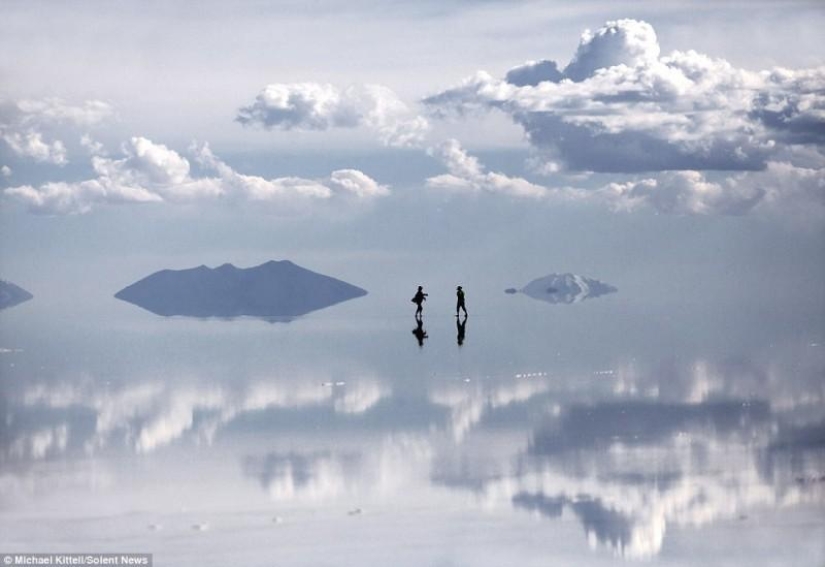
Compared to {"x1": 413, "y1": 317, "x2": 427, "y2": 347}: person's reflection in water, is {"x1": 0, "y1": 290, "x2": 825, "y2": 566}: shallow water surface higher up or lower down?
lower down

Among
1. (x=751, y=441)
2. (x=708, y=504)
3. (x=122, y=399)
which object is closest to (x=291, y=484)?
(x=708, y=504)

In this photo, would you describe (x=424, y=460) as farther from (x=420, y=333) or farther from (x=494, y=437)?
(x=420, y=333)

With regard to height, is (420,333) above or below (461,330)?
below

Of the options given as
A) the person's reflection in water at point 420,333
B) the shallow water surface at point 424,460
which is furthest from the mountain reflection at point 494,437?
the person's reflection in water at point 420,333

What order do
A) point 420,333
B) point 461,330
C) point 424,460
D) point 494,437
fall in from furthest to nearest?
1. point 461,330
2. point 420,333
3. point 494,437
4. point 424,460

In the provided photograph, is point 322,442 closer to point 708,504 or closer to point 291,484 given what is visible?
point 291,484

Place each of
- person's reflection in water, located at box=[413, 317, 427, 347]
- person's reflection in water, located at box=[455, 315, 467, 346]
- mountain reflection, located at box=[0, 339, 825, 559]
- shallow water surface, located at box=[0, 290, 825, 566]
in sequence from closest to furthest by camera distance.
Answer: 1. shallow water surface, located at box=[0, 290, 825, 566]
2. mountain reflection, located at box=[0, 339, 825, 559]
3. person's reflection in water, located at box=[413, 317, 427, 347]
4. person's reflection in water, located at box=[455, 315, 467, 346]

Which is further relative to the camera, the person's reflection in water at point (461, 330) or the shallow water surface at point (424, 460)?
the person's reflection in water at point (461, 330)

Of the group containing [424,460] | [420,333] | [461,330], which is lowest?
[424,460]

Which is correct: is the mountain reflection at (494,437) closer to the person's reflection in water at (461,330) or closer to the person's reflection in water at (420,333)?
the person's reflection in water at (420,333)

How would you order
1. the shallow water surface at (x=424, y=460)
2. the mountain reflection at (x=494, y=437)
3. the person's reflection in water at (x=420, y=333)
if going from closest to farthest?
the shallow water surface at (x=424, y=460) → the mountain reflection at (x=494, y=437) → the person's reflection in water at (x=420, y=333)

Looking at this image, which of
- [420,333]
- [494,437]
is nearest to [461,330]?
[420,333]

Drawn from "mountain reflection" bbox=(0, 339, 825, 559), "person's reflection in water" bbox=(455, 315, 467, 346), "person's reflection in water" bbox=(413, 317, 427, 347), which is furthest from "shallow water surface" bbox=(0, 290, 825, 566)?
"person's reflection in water" bbox=(455, 315, 467, 346)

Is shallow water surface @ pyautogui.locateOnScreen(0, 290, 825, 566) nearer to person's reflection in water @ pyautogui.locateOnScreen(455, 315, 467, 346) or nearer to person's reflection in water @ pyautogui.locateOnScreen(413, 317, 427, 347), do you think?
person's reflection in water @ pyautogui.locateOnScreen(413, 317, 427, 347)
